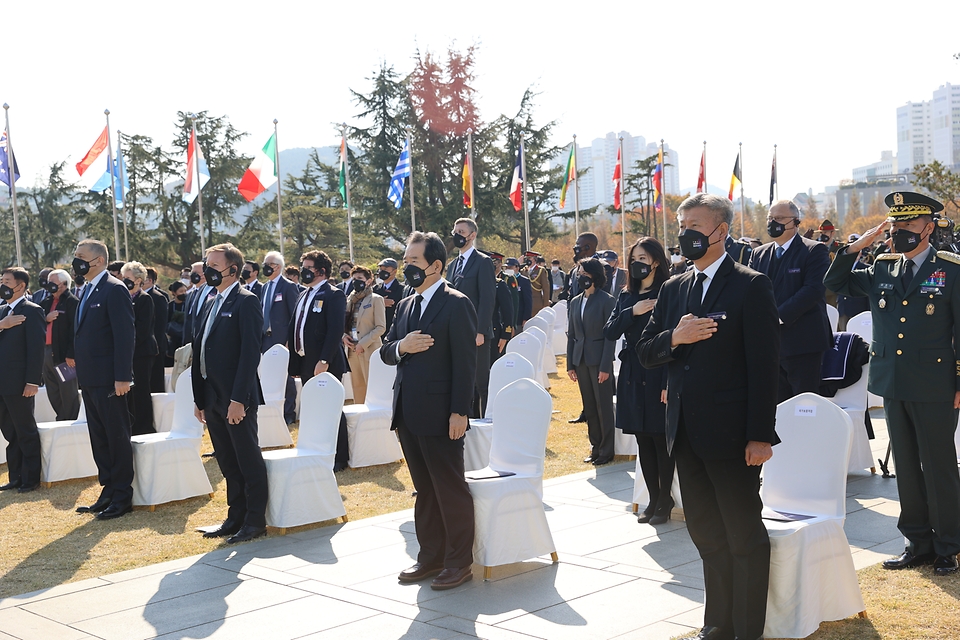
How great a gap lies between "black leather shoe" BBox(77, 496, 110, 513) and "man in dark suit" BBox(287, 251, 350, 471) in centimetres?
228

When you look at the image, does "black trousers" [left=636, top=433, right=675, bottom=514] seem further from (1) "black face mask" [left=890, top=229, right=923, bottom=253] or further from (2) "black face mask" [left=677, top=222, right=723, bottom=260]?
(2) "black face mask" [left=677, top=222, right=723, bottom=260]

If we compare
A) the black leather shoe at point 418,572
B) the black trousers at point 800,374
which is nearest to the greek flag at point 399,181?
the black trousers at point 800,374

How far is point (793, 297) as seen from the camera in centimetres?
679

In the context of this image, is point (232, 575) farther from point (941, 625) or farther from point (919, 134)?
point (919, 134)

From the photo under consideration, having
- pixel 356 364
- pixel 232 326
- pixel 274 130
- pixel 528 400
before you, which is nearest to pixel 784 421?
pixel 528 400

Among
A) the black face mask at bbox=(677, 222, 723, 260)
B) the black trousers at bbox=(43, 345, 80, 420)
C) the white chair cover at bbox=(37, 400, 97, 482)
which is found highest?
the black face mask at bbox=(677, 222, 723, 260)

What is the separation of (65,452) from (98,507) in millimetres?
1604

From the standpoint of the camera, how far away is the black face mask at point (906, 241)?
5.08 metres

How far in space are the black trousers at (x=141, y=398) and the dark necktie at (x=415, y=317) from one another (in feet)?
16.6

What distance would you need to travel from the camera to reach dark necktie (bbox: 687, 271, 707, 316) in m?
4.03

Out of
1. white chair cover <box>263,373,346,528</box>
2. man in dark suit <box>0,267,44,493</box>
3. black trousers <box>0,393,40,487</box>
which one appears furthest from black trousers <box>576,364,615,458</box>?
black trousers <box>0,393,40,487</box>

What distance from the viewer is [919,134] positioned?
611 feet

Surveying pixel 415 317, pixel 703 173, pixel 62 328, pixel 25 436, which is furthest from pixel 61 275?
pixel 703 173

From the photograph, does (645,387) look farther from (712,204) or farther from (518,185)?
(518,185)
